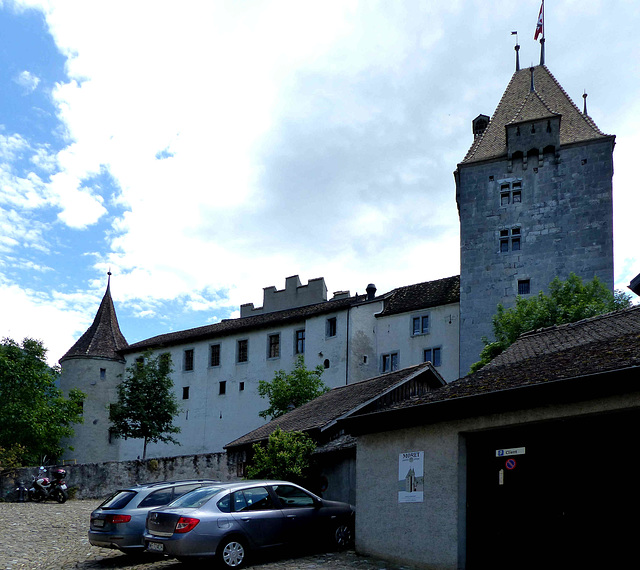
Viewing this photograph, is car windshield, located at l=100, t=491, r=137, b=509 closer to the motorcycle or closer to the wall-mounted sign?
the wall-mounted sign

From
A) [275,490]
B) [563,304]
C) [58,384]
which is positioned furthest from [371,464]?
[58,384]

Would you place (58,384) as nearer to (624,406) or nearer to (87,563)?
(87,563)

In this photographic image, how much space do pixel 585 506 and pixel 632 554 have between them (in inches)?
37.6

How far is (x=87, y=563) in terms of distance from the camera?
664 inches

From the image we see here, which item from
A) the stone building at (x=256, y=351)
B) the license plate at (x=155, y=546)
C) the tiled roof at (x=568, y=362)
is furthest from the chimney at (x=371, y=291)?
the license plate at (x=155, y=546)

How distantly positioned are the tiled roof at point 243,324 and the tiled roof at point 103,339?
1.24 m

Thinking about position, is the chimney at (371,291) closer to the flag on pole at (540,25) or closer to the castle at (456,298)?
the castle at (456,298)

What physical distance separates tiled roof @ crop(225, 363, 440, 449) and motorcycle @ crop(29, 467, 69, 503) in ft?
21.0

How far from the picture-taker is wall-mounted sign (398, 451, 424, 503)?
48.5 ft

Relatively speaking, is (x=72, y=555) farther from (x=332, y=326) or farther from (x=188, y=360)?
(x=188, y=360)

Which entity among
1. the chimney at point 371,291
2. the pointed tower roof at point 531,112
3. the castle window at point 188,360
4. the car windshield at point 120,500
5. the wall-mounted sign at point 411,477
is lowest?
the car windshield at point 120,500

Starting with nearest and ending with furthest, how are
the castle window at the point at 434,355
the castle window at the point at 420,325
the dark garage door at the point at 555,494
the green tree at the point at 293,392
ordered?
1. the dark garage door at the point at 555,494
2. the green tree at the point at 293,392
3. the castle window at the point at 434,355
4. the castle window at the point at 420,325

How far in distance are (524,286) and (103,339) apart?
32.2m

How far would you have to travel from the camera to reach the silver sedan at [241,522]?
14.5 m
